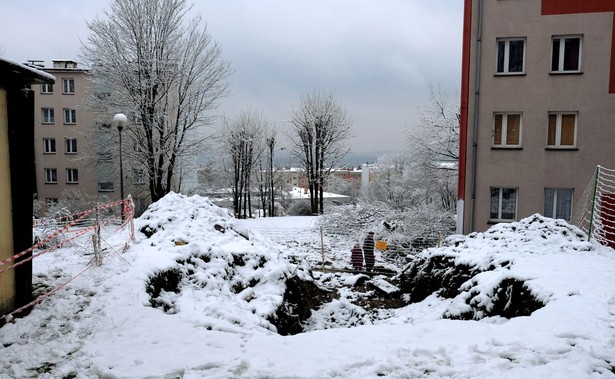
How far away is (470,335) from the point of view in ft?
16.5

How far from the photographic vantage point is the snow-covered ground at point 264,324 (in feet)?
14.1

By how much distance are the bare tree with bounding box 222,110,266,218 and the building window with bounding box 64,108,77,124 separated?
13.1 metres

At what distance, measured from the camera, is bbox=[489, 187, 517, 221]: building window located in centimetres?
1545

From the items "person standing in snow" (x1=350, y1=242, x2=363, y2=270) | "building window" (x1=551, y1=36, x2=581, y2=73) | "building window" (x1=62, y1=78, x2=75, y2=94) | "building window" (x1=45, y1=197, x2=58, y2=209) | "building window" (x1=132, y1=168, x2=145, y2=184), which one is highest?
"building window" (x1=62, y1=78, x2=75, y2=94)

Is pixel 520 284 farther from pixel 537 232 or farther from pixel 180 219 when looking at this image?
pixel 180 219

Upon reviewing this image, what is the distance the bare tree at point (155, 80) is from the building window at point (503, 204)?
15355 millimetres

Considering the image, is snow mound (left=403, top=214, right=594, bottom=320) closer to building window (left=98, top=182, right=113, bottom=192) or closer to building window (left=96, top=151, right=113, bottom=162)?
building window (left=96, top=151, right=113, bottom=162)

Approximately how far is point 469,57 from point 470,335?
1297 centimetres

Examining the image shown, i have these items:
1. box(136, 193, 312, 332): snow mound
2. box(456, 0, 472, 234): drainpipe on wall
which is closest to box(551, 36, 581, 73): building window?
box(456, 0, 472, 234): drainpipe on wall

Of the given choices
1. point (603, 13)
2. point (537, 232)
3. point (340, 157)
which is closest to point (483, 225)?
point (537, 232)

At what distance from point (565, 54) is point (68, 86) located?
36.5 meters

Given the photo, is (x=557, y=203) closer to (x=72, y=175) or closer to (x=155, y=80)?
(x=155, y=80)

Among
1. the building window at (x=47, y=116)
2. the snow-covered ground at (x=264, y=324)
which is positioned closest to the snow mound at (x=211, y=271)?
the snow-covered ground at (x=264, y=324)

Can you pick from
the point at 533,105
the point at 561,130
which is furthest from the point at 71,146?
the point at 561,130
